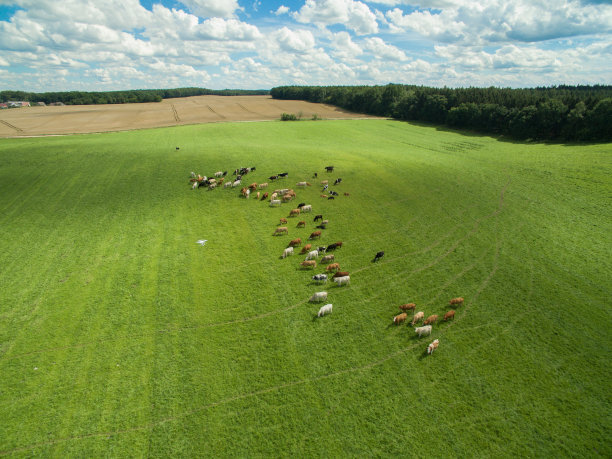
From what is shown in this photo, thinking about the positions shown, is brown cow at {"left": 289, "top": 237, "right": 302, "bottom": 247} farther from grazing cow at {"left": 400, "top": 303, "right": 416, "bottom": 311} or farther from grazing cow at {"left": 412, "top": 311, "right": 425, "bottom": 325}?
grazing cow at {"left": 412, "top": 311, "right": 425, "bottom": 325}

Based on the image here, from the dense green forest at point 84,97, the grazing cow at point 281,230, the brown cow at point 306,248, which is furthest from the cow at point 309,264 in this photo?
the dense green forest at point 84,97

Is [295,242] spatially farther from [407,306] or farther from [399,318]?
[399,318]

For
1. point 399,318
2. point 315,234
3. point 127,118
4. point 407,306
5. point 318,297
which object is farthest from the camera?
point 127,118

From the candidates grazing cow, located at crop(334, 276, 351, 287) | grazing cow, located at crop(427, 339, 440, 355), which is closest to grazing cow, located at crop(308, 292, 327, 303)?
grazing cow, located at crop(334, 276, 351, 287)

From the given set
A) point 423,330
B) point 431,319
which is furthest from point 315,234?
point 423,330

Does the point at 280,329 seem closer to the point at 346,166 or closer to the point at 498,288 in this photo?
the point at 498,288

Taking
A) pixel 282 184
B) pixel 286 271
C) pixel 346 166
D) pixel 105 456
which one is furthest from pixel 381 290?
pixel 346 166
